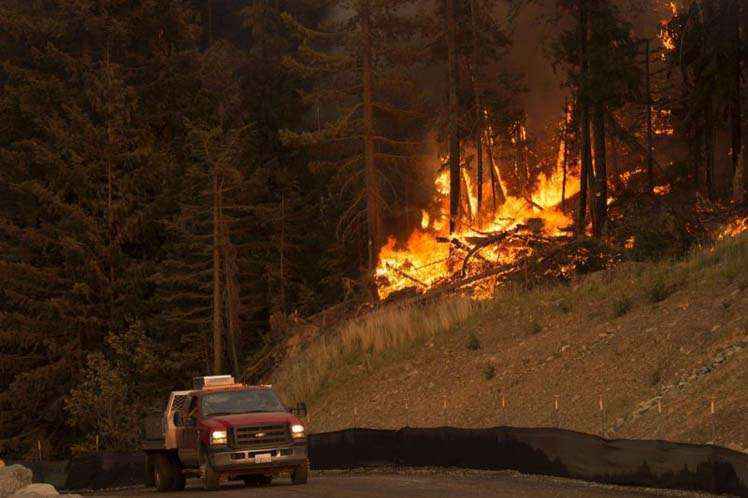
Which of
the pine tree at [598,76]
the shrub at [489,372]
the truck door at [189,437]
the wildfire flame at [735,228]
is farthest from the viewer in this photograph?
the pine tree at [598,76]

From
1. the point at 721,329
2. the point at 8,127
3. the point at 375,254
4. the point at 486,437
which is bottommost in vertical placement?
the point at 486,437

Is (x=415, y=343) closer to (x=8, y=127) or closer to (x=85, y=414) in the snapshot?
(x=85, y=414)

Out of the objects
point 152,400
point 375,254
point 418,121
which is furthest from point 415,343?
point 418,121

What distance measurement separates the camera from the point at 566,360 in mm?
31516

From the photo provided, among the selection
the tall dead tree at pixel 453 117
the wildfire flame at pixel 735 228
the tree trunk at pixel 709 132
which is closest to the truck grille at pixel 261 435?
the wildfire flame at pixel 735 228

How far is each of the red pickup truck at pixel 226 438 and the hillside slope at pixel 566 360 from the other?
7000 millimetres

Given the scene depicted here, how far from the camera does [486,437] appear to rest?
22.3m

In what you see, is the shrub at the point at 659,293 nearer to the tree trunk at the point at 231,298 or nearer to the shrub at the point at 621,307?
the shrub at the point at 621,307

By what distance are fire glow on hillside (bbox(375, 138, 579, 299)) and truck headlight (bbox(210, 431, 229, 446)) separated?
2095 centimetres

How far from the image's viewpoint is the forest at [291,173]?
44.2 m

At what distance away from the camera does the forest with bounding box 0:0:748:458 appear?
44219 mm

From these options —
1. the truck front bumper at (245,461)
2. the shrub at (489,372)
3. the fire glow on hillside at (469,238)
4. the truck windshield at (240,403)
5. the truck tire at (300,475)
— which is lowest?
the truck tire at (300,475)

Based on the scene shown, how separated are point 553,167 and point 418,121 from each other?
42.8 ft

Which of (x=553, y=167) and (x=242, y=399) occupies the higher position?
(x=553, y=167)
